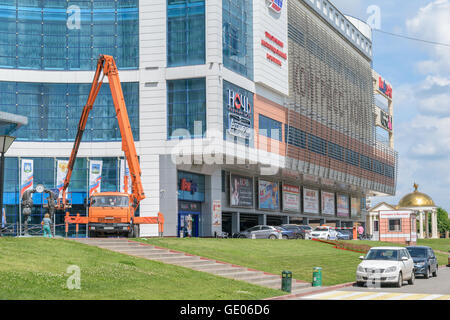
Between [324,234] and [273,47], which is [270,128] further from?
[324,234]

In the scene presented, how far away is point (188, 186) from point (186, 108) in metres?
6.65

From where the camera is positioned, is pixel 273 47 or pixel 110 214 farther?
pixel 273 47

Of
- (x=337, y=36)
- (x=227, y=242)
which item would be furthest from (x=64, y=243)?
(x=337, y=36)

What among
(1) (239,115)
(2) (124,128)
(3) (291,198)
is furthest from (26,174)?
(3) (291,198)

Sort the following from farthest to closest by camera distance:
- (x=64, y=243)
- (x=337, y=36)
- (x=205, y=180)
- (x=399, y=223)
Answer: (x=337, y=36)
(x=399, y=223)
(x=205, y=180)
(x=64, y=243)

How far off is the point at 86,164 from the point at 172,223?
29.2 feet

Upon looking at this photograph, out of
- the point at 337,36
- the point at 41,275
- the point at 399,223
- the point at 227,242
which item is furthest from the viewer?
the point at 337,36

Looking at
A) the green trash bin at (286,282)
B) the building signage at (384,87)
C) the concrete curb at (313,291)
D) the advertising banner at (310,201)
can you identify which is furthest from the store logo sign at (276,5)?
the building signage at (384,87)

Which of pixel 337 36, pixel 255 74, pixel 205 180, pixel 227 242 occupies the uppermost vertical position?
pixel 337 36

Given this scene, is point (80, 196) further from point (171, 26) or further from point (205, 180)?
point (171, 26)

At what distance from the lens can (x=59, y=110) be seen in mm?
53188

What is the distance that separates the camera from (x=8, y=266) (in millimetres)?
20094

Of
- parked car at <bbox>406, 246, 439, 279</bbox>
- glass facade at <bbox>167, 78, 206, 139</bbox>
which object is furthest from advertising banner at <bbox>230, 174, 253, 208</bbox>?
parked car at <bbox>406, 246, 439, 279</bbox>

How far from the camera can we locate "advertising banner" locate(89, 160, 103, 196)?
5178cm
